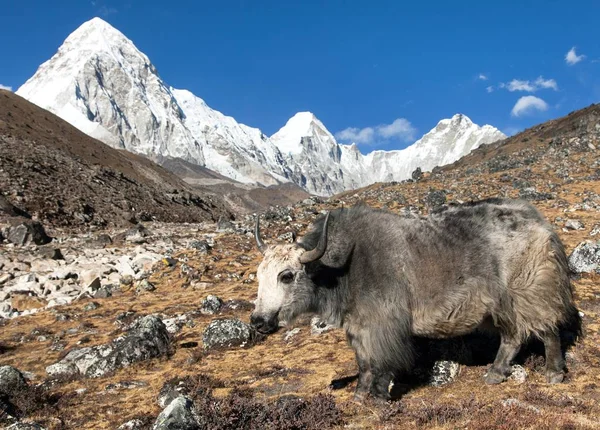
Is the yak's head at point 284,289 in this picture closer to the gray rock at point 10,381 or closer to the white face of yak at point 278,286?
the white face of yak at point 278,286

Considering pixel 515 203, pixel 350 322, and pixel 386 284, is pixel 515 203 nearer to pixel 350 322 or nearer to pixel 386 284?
pixel 386 284

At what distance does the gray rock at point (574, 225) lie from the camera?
16.7 meters

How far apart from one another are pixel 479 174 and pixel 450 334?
34305 mm

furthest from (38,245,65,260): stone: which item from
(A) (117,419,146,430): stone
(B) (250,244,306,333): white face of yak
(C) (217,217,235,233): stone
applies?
(B) (250,244,306,333): white face of yak

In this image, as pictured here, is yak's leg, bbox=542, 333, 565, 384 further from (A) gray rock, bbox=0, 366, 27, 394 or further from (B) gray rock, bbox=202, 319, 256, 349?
(A) gray rock, bbox=0, 366, 27, 394

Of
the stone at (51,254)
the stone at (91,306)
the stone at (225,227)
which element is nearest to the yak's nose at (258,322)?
the stone at (91,306)

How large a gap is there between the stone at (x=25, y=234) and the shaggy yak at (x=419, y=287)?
837 inches

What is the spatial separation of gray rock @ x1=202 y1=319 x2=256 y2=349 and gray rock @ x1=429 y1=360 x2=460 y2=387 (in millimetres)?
4410

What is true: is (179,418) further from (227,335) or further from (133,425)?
(227,335)

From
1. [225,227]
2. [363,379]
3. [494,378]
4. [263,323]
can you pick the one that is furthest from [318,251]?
[225,227]

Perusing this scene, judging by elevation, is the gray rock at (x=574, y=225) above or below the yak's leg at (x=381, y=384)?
above

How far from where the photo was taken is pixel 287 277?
635cm

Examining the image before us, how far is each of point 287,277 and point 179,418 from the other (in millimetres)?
2244

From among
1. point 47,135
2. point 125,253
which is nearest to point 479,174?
point 125,253
